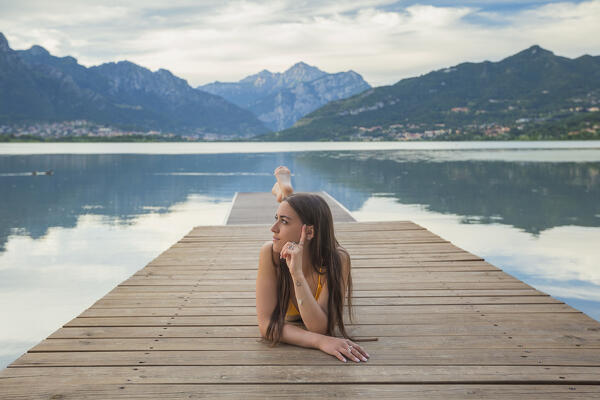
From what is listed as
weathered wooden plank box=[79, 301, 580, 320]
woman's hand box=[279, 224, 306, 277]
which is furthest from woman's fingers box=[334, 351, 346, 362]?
weathered wooden plank box=[79, 301, 580, 320]

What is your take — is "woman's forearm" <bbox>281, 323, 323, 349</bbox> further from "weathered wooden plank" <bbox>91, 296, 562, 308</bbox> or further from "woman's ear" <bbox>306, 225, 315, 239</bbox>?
"weathered wooden plank" <bbox>91, 296, 562, 308</bbox>

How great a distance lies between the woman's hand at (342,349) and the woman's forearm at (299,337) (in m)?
0.05

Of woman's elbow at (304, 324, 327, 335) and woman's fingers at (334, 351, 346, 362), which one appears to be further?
woman's elbow at (304, 324, 327, 335)

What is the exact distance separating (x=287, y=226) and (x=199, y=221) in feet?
35.6

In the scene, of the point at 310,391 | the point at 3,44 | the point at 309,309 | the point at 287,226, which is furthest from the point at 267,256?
the point at 3,44

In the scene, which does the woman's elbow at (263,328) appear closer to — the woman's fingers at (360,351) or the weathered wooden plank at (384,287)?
the woman's fingers at (360,351)

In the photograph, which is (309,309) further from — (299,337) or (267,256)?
(267,256)

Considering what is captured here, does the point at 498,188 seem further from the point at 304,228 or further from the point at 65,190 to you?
the point at 304,228

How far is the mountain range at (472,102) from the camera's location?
125688 mm

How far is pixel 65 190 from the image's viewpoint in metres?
21.0

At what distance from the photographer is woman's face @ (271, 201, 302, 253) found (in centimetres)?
294

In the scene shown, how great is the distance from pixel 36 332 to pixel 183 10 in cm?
13210

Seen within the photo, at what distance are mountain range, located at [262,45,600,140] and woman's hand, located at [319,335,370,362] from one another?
113 m

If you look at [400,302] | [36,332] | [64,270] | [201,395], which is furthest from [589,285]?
[64,270]
